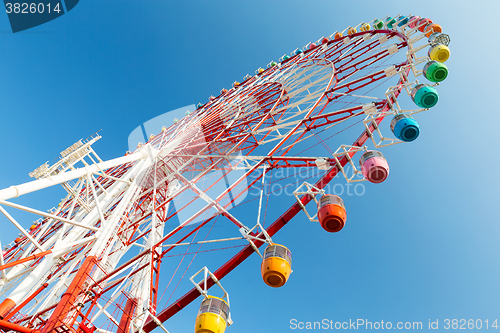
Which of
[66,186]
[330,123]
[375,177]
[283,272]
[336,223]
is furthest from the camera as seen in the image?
[66,186]

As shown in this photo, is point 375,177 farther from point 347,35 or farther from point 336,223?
point 347,35

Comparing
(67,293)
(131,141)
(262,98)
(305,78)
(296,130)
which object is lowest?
(67,293)

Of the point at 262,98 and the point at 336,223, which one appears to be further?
the point at 262,98

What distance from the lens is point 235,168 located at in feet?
35.1

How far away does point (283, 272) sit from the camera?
18.7ft

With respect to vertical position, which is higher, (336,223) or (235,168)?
(235,168)

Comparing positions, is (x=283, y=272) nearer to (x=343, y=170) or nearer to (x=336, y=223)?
(x=336, y=223)

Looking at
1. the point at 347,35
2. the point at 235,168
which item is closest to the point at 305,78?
the point at 347,35

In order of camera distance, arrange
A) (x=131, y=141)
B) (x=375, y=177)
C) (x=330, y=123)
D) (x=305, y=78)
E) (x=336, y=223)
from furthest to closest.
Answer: (x=131, y=141) → (x=305, y=78) → (x=330, y=123) → (x=375, y=177) → (x=336, y=223)

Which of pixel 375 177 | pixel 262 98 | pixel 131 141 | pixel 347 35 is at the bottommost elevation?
pixel 375 177

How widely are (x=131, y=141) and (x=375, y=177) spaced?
15825 mm

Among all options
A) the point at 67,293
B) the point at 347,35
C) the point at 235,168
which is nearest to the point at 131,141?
the point at 235,168

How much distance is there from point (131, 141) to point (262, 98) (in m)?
9.29

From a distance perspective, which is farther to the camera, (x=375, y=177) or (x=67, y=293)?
(x=375, y=177)
